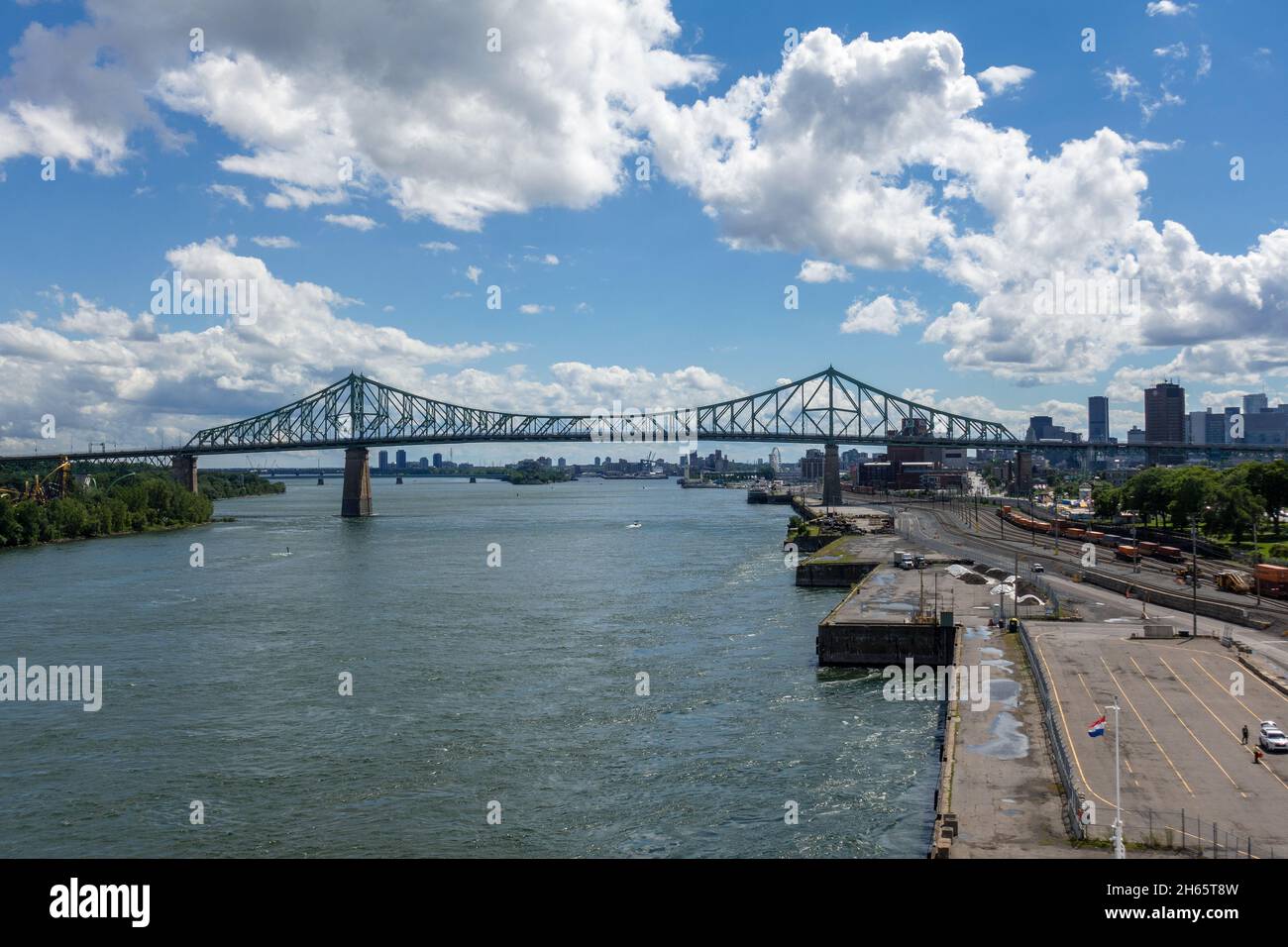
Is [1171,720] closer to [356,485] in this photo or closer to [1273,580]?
[1273,580]

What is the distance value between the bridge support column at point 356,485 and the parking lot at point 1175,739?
116841mm

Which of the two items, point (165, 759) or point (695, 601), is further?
point (695, 601)

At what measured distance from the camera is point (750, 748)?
27.8 metres

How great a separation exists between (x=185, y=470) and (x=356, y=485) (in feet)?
107

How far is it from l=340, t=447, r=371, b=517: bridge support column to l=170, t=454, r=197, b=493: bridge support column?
24966 millimetres

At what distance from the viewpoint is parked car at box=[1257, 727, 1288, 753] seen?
22594mm

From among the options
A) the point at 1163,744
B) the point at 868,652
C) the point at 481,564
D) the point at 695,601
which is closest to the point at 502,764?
the point at 1163,744

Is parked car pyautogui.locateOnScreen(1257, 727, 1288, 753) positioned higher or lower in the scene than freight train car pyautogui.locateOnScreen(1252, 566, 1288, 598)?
lower

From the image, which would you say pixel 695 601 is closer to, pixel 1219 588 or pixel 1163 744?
pixel 1219 588

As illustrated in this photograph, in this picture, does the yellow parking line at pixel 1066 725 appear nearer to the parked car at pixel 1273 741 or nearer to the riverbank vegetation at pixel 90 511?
the parked car at pixel 1273 741

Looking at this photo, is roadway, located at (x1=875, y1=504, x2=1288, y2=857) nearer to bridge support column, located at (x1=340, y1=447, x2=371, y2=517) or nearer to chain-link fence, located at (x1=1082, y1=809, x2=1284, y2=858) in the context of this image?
chain-link fence, located at (x1=1082, y1=809, x2=1284, y2=858)

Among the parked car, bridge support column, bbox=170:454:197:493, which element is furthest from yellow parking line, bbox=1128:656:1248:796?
bridge support column, bbox=170:454:197:493
